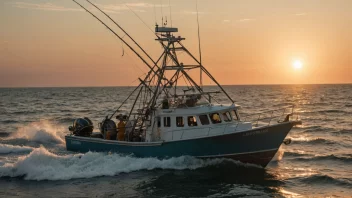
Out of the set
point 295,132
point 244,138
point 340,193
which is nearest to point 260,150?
point 244,138

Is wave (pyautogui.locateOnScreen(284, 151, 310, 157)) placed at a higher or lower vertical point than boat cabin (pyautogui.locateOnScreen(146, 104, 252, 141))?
lower

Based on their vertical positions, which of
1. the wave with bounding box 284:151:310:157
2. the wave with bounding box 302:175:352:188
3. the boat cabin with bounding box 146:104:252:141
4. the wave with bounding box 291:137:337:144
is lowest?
the wave with bounding box 302:175:352:188

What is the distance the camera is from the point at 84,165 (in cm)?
2044

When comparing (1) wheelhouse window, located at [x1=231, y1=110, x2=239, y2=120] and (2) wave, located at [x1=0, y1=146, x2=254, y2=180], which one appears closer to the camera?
(2) wave, located at [x1=0, y1=146, x2=254, y2=180]

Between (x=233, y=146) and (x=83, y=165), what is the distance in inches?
288

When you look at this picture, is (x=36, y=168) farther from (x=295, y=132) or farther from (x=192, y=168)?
(x=295, y=132)

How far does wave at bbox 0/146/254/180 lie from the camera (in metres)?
19.6

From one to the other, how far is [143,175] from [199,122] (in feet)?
11.9

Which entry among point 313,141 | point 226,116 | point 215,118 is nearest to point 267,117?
point 313,141

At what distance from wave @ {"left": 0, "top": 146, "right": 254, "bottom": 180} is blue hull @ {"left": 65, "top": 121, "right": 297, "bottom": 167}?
1.20ft

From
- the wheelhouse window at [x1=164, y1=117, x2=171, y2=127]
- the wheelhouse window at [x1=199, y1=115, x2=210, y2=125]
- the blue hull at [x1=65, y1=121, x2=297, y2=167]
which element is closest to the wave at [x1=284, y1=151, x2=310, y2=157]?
the blue hull at [x1=65, y1=121, x2=297, y2=167]

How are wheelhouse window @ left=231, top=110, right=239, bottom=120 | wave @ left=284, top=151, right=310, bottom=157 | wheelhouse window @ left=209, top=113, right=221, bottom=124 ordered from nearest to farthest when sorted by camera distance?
wheelhouse window @ left=209, top=113, right=221, bottom=124
wheelhouse window @ left=231, top=110, right=239, bottom=120
wave @ left=284, top=151, right=310, bottom=157

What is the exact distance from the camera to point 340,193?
17.2 m

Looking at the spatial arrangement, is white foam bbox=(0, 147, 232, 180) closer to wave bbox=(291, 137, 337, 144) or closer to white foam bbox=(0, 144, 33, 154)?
white foam bbox=(0, 144, 33, 154)
